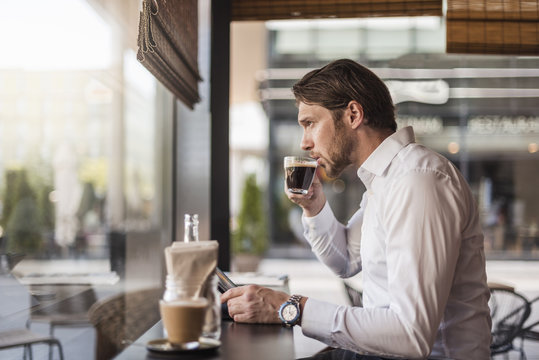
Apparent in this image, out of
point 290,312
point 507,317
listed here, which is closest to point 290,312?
point 290,312

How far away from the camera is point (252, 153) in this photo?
14.2m

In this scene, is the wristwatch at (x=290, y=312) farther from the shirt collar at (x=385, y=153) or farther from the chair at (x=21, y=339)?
the chair at (x=21, y=339)

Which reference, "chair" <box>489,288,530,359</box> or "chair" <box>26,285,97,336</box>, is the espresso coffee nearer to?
"chair" <box>26,285,97,336</box>

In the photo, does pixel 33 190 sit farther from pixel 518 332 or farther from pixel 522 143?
pixel 522 143

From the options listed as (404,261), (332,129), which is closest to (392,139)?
(332,129)

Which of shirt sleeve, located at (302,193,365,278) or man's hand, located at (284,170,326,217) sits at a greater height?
man's hand, located at (284,170,326,217)

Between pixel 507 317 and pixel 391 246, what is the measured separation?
2871 mm

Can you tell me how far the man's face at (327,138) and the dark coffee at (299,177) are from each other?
0.06m

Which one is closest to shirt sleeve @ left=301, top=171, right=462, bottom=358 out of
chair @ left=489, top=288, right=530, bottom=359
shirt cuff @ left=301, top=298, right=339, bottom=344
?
shirt cuff @ left=301, top=298, right=339, bottom=344

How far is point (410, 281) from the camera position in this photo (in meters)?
1.41

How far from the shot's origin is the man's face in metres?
1.88

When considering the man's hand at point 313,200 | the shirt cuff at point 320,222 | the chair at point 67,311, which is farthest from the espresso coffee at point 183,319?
the shirt cuff at point 320,222

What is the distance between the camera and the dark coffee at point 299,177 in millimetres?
1977

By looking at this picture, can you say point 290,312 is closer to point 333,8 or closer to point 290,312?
point 290,312
